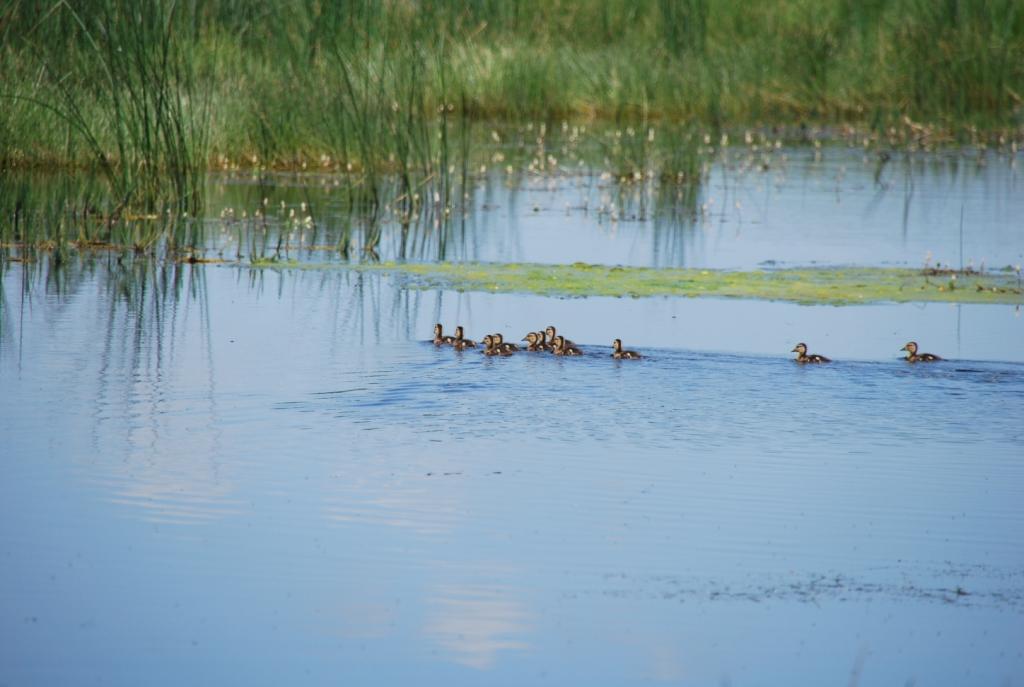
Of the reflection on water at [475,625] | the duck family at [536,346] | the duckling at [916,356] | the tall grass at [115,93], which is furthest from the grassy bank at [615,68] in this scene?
the reflection on water at [475,625]

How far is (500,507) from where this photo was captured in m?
7.32

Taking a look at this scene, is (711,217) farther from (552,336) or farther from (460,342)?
(460,342)

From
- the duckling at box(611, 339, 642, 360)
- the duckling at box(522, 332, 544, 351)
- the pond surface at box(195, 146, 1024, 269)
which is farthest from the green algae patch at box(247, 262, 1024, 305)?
the duckling at box(611, 339, 642, 360)

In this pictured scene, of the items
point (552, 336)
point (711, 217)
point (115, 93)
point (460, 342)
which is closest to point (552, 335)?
point (552, 336)

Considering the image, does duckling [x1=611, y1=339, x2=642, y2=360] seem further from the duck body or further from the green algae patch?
the green algae patch

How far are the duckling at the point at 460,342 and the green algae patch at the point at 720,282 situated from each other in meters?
2.59

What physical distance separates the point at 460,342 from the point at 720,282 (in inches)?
140

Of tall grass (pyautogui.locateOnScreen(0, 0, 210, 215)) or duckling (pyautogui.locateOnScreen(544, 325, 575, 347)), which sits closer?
duckling (pyautogui.locateOnScreen(544, 325, 575, 347))

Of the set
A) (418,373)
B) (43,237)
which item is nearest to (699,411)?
(418,373)

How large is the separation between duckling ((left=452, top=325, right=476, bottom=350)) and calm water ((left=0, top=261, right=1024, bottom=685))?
6.6 inches

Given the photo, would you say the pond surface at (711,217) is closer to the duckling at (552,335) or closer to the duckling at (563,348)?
the duckling at (552,335)

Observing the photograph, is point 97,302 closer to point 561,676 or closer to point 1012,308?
point 1012,308

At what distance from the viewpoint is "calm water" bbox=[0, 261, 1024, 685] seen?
5.78 m

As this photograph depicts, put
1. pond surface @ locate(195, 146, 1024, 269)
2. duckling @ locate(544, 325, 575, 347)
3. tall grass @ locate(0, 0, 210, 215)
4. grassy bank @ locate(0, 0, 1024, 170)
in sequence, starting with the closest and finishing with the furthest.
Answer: duckling @ locate(544, 325, 575, 347) < tall grass @ locate(0, 0, 210, 215) < pond surface @ locate(195, 146, 1024, 269) < grassy bank @ locate(0, 0, 1024, 170)
